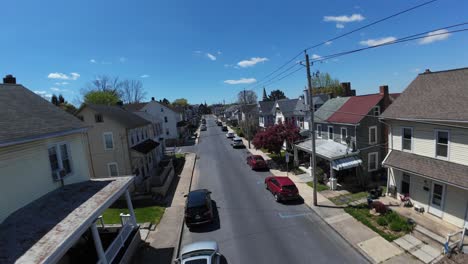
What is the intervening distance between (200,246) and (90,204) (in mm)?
5035

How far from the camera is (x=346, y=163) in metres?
20.7

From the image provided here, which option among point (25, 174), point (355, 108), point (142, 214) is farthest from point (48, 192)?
point (355, 108)

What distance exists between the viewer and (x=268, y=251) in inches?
477

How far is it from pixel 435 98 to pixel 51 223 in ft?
70.1

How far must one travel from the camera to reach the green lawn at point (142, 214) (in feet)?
52.7

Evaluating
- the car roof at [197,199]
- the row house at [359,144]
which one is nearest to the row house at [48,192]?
the car roof at [197,199]

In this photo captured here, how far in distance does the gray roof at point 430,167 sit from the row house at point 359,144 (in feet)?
13.2

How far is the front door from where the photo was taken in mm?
14266

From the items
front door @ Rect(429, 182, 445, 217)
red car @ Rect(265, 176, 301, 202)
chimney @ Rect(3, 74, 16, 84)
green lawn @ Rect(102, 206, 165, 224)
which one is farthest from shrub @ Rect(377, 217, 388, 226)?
chimney @ Rect(3, 74, 16, 84)

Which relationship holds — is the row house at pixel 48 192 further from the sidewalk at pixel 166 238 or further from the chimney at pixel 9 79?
the chimney at pixel 9 79

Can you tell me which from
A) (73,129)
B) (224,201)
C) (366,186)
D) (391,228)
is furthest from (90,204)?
(366,186)

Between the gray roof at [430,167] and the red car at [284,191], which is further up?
the gray roof at [430,167]

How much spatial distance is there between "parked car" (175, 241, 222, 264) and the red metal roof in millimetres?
16872

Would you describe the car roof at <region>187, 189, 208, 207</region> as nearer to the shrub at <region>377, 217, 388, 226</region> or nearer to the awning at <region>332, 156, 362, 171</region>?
the shrub at <region>377, 217, 388, 226</region>
